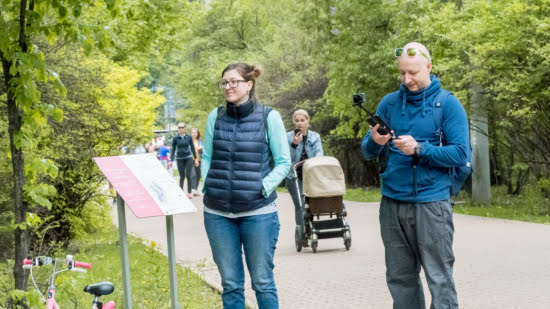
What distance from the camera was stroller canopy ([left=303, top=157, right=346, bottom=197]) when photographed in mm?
10789

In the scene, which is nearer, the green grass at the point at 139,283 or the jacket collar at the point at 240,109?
the jacket collar at the point at 240,109

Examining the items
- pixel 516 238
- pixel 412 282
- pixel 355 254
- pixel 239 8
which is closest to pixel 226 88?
pixel 412 282

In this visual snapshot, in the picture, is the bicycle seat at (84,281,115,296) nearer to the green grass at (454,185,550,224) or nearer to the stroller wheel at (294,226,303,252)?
the stroller wheel at (294,226,303,252)

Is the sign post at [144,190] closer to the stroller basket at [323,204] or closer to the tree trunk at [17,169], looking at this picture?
the tree trunk at [17,169]

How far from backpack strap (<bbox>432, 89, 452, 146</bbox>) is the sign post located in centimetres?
184

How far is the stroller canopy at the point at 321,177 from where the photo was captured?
10.8m

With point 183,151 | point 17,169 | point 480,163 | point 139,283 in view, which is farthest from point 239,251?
point 183,151

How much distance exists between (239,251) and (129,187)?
0.96 metres

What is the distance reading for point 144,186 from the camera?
19.8ft

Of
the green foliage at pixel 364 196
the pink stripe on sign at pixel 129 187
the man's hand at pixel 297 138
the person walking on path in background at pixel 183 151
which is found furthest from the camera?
the green foliage at pixel 364 196

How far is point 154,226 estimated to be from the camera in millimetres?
Result: 17016

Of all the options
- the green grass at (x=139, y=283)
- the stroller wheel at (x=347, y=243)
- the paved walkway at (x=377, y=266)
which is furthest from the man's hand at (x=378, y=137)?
the stroller wheel at (x=347, y=243)

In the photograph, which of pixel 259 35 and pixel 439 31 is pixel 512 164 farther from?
pixel 259 35

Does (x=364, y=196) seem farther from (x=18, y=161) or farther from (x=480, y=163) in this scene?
(x=18, y=161)
